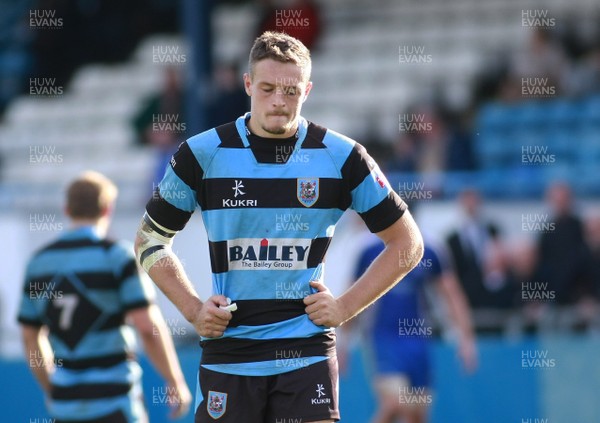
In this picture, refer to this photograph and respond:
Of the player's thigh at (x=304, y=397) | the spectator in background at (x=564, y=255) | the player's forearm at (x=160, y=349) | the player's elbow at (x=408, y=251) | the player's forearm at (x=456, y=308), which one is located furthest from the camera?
the spectator in background at (x=564, y=255)

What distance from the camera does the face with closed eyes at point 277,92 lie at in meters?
4.62

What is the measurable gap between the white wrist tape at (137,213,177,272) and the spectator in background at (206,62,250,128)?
28.8ft

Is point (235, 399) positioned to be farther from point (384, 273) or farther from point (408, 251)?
point (408, 251)

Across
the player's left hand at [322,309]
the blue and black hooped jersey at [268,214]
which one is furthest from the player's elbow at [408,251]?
the player's left hand at [322,309]

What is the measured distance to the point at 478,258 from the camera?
1119cm

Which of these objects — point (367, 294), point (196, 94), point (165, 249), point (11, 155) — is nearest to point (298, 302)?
point (367, 294)

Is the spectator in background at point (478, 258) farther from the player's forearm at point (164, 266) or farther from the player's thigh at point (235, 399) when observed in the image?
the player's thigh at point (235, 399)

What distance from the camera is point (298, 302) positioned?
4.71 m

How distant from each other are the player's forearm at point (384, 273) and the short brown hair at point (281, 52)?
0.78 metres

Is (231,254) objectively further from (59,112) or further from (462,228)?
(59,112)

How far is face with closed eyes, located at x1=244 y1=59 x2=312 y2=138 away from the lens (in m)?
4.62

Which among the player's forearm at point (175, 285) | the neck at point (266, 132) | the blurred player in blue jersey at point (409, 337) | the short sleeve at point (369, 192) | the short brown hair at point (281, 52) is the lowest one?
the blurred player in blue jersey at point (409, 337)

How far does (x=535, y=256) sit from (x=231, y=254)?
6819mm

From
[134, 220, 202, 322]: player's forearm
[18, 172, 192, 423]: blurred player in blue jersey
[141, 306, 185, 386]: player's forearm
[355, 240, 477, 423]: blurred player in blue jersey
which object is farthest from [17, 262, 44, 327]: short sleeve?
[355, 240, 477, 423]: blurred player in blue jersey
